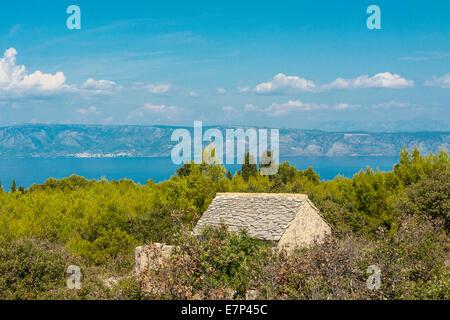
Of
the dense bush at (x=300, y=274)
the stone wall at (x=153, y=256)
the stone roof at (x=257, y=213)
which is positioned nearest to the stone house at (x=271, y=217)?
the stone roof at (x=257, y=213)

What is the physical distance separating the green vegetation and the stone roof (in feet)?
4.11

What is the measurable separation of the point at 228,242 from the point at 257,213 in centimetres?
1119

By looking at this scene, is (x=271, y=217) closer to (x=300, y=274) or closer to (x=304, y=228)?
(x=304, y=228)

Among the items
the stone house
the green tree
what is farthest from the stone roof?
the green tree

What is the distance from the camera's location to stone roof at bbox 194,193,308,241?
67.8ft

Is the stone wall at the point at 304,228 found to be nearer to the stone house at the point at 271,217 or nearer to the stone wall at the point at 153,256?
the stone house at the point at 271,217

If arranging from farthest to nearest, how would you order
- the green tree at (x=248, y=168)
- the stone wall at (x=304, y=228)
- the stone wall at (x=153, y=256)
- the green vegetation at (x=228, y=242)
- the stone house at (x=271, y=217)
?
1. the green tree at (x=248, y=168)
2. the stone wall at (x=304, y=228)
3. the stone house at (x=271, y=217)
4. the stone wall at (x=153, y=256)
5. the green vegetation at (x=228, y=242)

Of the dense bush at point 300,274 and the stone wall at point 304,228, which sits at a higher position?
the dense bush at point 300,274

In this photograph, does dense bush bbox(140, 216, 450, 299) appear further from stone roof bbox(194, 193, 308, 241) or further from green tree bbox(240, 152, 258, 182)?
green tree bbox(240, 152, 258, 182)

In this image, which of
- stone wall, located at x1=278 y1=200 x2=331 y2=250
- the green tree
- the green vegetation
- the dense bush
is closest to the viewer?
the dense bush

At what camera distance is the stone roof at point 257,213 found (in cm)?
2066

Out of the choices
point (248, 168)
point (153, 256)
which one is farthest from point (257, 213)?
point (248, 168)

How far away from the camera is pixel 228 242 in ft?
38.3

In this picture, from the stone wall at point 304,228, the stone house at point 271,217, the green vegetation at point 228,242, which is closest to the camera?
the green vegetation at point 228,242
